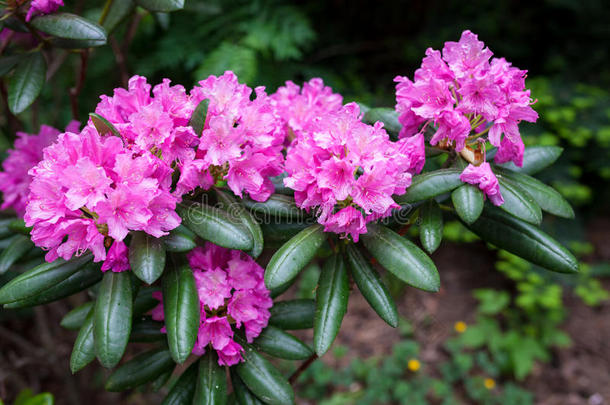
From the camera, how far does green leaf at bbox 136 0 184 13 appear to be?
104cm

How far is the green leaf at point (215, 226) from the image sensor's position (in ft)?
2.89

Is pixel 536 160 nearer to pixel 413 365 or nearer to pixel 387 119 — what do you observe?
pixel 387 119

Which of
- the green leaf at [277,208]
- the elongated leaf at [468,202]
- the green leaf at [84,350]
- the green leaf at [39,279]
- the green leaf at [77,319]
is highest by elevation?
the elongated leaf at [468,202]

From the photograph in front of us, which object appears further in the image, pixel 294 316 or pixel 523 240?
pixel 294 316

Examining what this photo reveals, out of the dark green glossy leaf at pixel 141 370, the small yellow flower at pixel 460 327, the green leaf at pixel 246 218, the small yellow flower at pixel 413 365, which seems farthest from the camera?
the small yellow flower at pixel 460 327

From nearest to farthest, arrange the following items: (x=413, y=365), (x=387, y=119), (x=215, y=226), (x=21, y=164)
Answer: (x=215, y=226)
(x=387, y=119)
(x=21, y=164)
(x=413, y=365)

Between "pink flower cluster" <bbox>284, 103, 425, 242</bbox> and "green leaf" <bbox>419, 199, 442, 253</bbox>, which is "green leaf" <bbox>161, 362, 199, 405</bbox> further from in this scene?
"green leaf" <bbox>419, 199, 442, 253</bbox>

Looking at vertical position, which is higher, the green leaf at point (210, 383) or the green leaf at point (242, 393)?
the green leaf at point (210, 383)

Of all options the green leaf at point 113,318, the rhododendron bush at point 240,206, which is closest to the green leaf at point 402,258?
the rhododendron bush at point 240,206

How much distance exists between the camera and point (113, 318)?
33.7 inches

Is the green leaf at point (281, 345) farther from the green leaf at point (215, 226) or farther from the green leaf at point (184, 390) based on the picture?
the green leaf at point (215, 226)

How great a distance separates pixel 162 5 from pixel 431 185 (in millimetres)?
714

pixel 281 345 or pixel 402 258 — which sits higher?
pixel 402 258

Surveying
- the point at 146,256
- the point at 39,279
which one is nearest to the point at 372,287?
the point at 146,256
